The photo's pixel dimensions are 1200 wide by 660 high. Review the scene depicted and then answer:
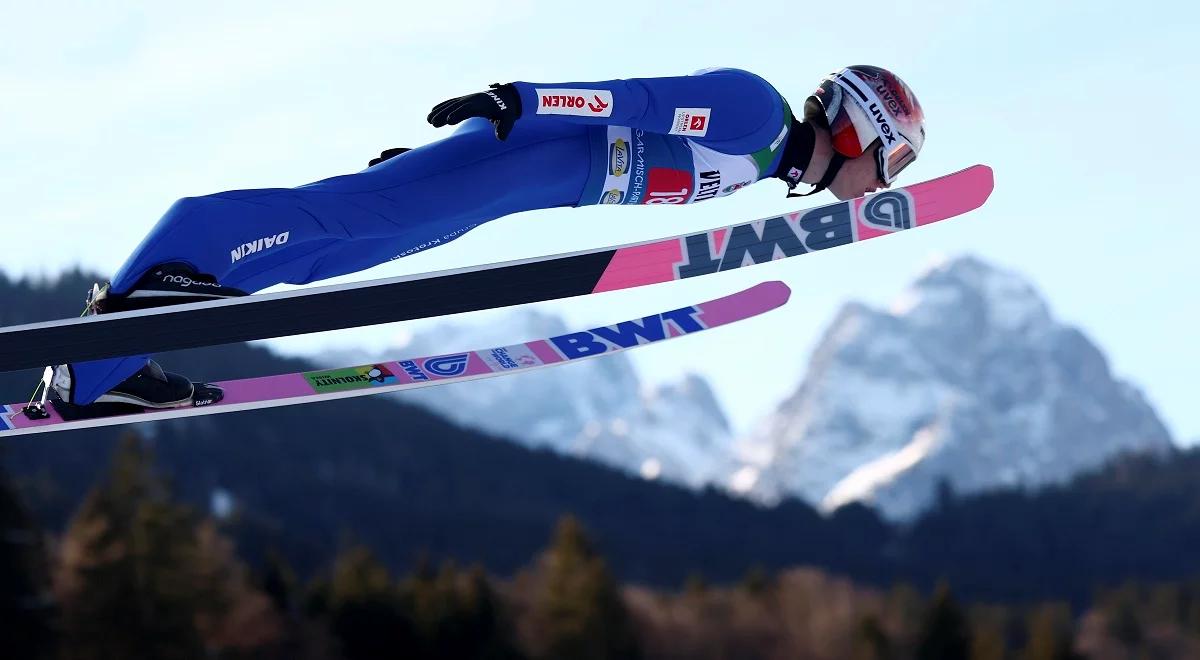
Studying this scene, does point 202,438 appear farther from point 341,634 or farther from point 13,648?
point 13,648

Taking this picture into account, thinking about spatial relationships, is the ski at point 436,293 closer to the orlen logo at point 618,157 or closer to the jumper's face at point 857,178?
the jumper's face at point 857,178

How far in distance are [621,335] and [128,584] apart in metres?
33.3

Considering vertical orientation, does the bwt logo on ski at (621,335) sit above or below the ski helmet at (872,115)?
below

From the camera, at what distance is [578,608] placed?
53.4 metres

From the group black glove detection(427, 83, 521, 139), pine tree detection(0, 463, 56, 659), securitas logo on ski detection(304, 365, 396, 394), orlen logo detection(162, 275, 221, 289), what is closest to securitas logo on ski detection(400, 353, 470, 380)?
securitas logo on ski detection(304, 365, 396, 394)

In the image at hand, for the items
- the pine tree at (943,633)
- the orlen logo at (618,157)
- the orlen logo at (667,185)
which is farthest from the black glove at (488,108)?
the pine tree at (943,633)

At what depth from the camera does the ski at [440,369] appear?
5705 mm

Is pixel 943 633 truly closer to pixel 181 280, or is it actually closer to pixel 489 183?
pixel 489 183

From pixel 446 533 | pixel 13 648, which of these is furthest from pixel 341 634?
pixel 446 533

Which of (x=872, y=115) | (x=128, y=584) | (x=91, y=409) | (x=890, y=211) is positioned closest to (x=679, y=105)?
(x=872, y=115)

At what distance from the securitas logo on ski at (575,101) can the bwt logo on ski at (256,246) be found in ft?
3.44

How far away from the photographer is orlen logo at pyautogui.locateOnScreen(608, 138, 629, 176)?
5.96 metres

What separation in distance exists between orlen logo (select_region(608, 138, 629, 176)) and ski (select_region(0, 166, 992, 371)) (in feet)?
1.23

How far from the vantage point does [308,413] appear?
12519 cm
